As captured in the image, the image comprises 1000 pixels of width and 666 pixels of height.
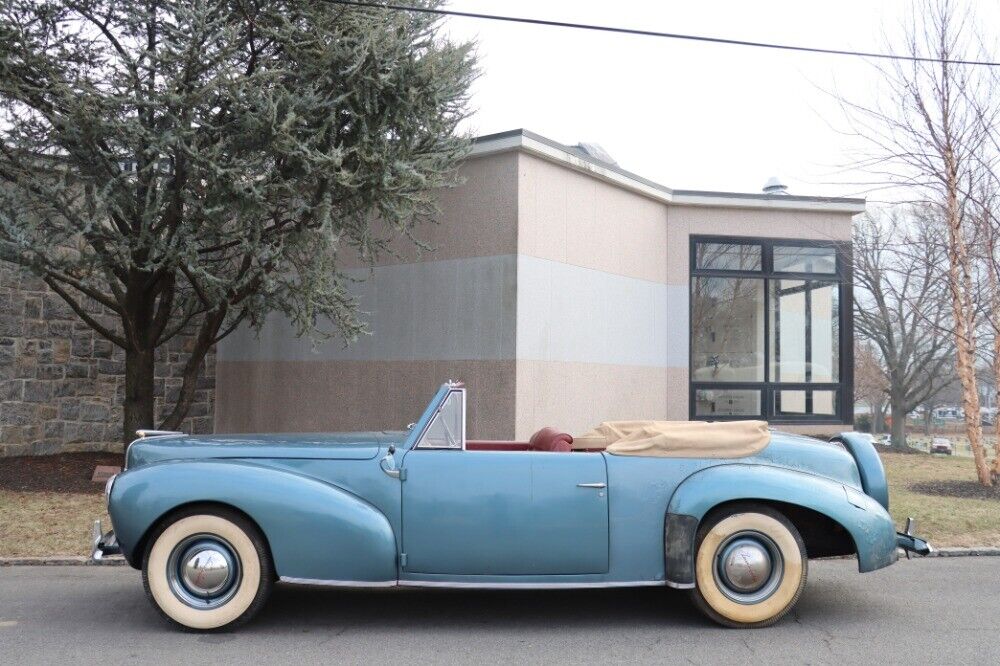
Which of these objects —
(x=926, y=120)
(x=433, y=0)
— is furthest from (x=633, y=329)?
(x=433, y=0)

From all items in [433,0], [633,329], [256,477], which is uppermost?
[433,0]

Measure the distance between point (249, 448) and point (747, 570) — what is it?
3076 millimetres

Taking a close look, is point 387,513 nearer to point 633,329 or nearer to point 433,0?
point 433,0

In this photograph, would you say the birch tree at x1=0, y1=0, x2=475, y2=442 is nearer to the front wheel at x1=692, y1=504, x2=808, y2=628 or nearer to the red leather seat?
the red leather seat

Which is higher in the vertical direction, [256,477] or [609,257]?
[609,257]

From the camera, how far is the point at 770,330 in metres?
14.4

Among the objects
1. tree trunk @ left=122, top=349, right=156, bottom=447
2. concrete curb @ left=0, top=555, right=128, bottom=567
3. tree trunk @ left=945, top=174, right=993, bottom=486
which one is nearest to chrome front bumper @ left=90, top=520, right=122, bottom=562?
concrete curb @ left=0, top=555, right=128, bottom=567

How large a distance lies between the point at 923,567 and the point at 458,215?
6.95 meters

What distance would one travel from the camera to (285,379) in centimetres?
1355

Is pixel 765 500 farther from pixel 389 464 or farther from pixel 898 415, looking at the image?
pixel 898 415

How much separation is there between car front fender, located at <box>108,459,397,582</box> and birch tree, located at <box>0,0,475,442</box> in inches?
174

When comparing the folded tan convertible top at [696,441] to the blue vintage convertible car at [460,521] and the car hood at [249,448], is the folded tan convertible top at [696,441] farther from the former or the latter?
the car hood at [249,448]

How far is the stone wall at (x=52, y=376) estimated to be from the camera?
12117 mm

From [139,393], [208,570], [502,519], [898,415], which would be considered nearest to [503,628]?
[502,519]
